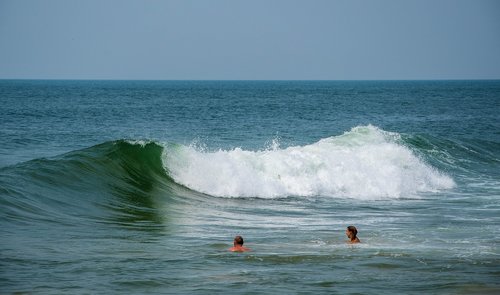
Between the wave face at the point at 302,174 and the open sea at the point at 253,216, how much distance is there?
61mm

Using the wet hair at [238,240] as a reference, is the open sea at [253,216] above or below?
below

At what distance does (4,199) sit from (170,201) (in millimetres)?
5097

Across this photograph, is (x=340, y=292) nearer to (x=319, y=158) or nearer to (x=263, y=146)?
(x=319, y=158)

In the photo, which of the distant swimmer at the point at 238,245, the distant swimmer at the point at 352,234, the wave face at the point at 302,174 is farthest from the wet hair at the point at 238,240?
the wave face at the point at 302,174

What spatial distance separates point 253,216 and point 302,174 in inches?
251

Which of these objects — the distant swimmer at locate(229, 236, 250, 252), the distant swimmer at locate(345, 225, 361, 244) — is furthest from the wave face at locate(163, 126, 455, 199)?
the distant swimmer at locate(229, 236, 250, 252)

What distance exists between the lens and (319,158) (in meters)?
24.8

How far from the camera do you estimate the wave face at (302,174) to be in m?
21.8

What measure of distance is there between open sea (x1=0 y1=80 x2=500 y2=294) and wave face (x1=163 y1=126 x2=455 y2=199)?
61 millimetres

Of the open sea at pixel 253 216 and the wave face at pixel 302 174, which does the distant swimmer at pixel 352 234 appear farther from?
the wave face at pixel 302 174

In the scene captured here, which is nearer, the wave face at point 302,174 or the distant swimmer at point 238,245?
the distant swimmer at point 238,245

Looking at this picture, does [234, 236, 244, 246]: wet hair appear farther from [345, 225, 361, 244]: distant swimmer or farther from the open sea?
[345, 225, 361, 244]: distant swimmer

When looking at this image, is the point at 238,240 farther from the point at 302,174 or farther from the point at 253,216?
the point at 302,174

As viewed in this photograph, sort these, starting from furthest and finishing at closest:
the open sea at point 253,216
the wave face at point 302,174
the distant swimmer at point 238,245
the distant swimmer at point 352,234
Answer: the wave face at point 302,174 → the distant swimmer at point 352,234 → the distant swimmer at point 238,245 → the open sea at point 253,216
